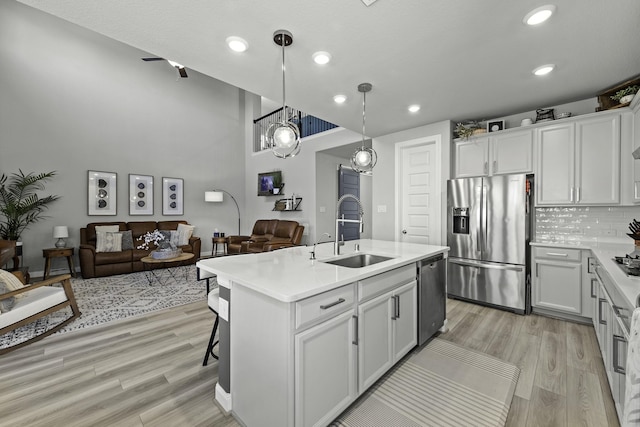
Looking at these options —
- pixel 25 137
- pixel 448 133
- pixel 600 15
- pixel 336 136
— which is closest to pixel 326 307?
pixel 600 15

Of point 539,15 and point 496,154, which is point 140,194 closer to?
point 496,154


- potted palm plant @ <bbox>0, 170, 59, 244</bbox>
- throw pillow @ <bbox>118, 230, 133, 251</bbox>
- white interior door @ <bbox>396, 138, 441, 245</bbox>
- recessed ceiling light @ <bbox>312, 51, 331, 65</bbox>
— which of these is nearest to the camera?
recessed ceiling light @ <bbox>312, 51, 331, 65</bbox>

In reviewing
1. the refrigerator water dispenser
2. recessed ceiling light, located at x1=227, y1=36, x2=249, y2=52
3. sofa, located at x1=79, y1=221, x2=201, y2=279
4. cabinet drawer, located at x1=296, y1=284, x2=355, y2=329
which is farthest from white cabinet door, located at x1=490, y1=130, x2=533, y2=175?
sofa, located at x1=79, y1=221, x2=201, y2=279

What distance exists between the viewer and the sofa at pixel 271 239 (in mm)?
5566

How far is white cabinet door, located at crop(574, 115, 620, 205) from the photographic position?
278 centimetres

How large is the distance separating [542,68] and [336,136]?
363 centimetres

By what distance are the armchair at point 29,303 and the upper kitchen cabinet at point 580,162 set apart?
5.46 metres

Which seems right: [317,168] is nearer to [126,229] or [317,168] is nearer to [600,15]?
[126,229]

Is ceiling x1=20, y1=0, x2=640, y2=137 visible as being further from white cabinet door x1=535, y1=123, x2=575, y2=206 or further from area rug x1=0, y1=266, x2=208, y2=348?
area rug x1=0, y1=266, x2=208, y2=348

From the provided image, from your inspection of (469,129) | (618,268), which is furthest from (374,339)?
(469,129)

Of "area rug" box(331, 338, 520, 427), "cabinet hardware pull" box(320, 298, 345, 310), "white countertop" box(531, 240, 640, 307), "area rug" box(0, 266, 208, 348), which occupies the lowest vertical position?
"area rug" box(331, 338, 520, 427)

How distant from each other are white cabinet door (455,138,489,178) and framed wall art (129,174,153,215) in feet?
21.2

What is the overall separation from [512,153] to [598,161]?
78cm

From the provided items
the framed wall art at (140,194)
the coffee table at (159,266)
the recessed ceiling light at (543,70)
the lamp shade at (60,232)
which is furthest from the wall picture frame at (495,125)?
the lamp shade at (60,232)
